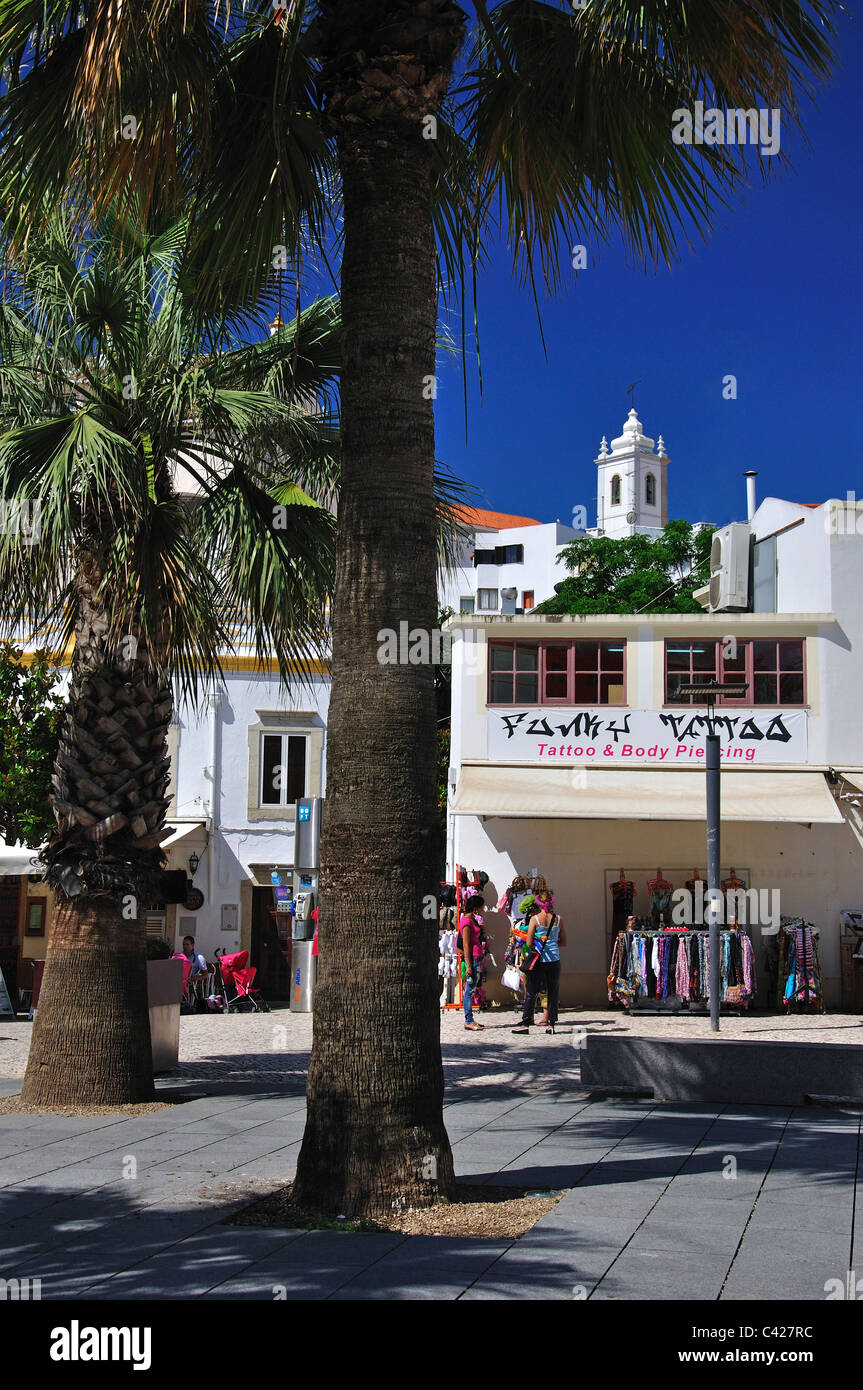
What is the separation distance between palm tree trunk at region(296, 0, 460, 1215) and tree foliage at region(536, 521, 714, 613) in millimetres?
43531

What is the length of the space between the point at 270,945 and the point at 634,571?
33069mm

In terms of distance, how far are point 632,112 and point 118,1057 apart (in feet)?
25.2

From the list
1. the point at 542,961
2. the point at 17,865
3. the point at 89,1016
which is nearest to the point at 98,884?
the point at 89,1016

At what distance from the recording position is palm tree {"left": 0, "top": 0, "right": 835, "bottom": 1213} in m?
6.33

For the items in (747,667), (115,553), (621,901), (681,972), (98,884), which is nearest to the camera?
(115,553)

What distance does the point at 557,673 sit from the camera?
21.6 metres

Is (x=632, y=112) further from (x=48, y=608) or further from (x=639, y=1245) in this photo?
(x=48, y=608)

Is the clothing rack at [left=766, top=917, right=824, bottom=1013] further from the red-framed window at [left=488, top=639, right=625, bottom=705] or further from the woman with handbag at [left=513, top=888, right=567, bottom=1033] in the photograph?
the woman with handbag at [left=513, top=888, right=567, bottom=1033]

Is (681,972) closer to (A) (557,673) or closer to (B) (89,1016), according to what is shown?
(A) (557,673)

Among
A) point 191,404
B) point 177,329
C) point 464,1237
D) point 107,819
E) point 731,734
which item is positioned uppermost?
point 177,329

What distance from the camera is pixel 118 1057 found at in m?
10.6

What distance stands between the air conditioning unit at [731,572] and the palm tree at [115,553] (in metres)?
13.0

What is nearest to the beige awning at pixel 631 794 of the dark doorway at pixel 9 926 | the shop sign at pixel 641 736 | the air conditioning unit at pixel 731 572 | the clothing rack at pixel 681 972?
the shop sign at pixel 641 736

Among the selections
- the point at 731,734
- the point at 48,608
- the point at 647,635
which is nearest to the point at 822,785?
the point at 731,734
